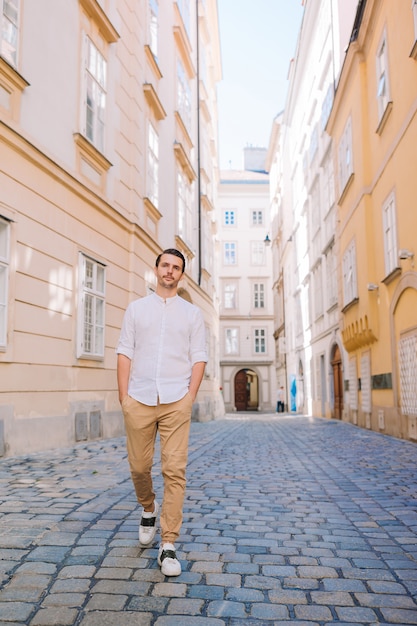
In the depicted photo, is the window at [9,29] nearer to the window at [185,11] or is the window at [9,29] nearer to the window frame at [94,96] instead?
the window frame at [94,96]

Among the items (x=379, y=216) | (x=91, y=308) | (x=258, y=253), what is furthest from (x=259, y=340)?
(x=91, y=308)

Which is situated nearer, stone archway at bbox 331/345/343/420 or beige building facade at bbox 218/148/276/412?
stone archway at bbox 331/345/343/420

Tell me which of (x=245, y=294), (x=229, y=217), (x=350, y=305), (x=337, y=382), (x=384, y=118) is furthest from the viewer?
(x=229, y=217)

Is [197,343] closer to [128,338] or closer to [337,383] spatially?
[128,338]

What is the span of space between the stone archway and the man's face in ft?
53.6

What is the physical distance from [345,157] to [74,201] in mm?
9564

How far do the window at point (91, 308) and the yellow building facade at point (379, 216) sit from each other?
18.0 ft

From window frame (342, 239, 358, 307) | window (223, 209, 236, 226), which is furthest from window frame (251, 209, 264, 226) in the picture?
window frame (342, 239, 358, 307)

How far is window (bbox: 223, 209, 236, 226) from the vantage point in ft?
165

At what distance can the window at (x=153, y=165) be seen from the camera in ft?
48.4

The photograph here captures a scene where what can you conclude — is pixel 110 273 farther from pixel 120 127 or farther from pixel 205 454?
pixel 205 454

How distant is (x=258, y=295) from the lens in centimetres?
4903

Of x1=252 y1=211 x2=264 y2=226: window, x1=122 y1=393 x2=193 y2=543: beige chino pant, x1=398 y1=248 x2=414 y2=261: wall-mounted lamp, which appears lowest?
x1=122 y1=393 x2=193 y2=543: beige chino pant

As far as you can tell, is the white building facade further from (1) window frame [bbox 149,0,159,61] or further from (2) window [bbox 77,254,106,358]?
(2) window [bbox 77,254,106,358]
